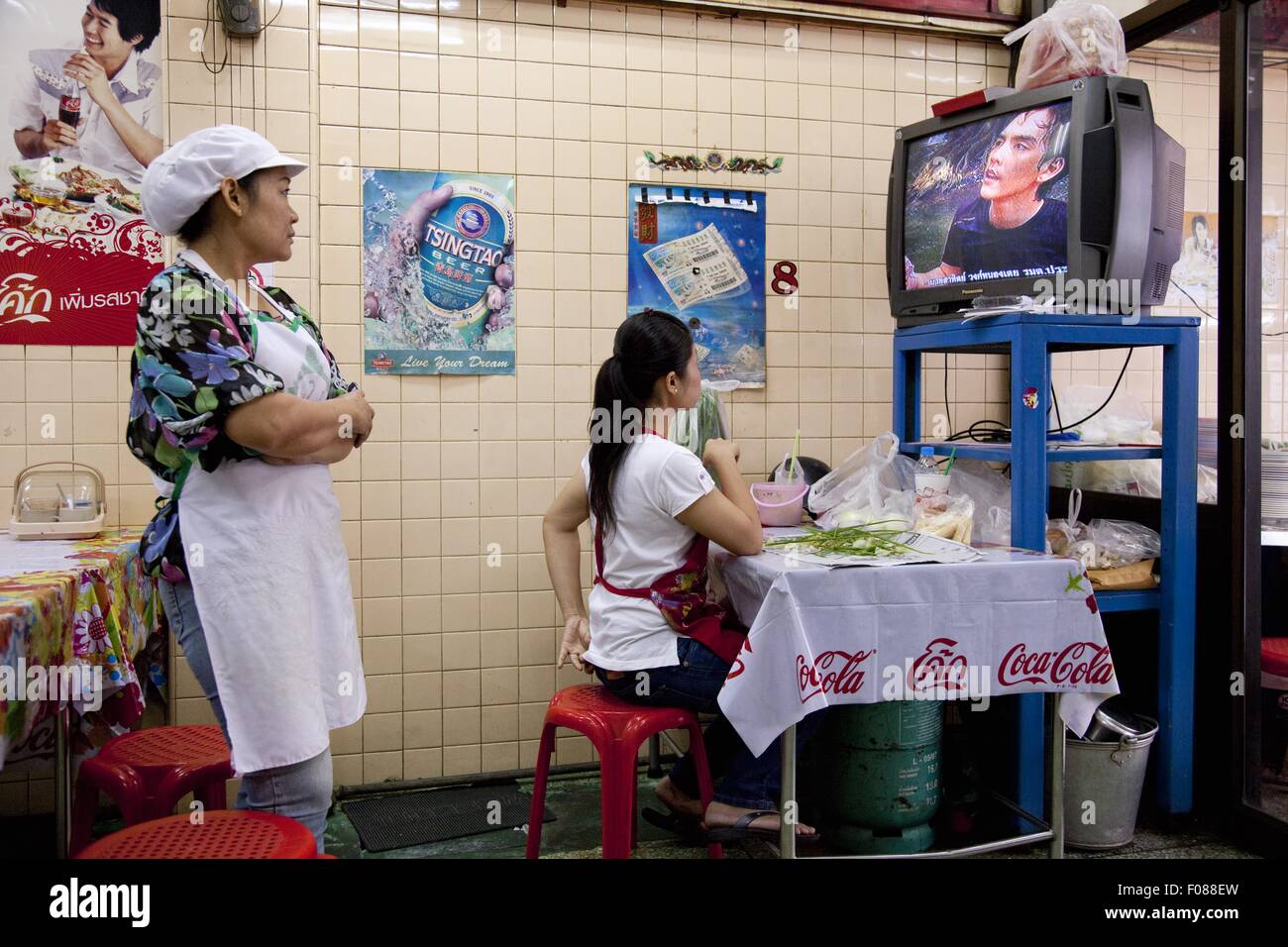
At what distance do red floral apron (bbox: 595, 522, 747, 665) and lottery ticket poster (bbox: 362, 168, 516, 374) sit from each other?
107 cm

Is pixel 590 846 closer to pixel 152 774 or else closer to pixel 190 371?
pixel 152 774

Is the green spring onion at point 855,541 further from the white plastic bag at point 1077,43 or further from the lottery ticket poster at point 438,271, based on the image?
the white plastic bag at point 1077,43

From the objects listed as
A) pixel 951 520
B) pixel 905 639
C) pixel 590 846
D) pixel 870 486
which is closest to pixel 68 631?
pixel 590 846

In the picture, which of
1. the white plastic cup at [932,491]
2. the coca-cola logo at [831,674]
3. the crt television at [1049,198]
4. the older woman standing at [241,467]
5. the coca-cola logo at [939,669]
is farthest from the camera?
the white plastic cup at [932,491]

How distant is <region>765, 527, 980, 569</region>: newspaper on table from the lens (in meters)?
2.45

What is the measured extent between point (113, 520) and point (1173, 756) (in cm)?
332

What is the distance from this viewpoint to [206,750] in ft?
7.31

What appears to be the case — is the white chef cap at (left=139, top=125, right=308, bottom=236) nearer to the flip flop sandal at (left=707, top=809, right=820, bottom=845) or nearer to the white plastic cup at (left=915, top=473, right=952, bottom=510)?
the flip flop sandal at (left=707, top=809, right=820, bottom=845)

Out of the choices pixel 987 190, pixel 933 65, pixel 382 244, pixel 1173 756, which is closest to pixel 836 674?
pixel 1173 756

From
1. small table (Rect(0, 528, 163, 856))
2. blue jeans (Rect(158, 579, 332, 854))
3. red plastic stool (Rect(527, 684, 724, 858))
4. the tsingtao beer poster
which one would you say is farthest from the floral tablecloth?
red plastic stool (Rect(527, 684, 724, 858))

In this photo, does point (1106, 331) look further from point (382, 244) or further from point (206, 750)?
point (206, 750)

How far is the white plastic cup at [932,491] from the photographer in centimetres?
304

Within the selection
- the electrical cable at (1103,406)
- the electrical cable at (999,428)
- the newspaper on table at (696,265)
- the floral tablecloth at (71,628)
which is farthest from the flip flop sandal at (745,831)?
the newspaper on table at (696,265)

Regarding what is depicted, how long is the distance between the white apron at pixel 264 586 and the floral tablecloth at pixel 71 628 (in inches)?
12.0
